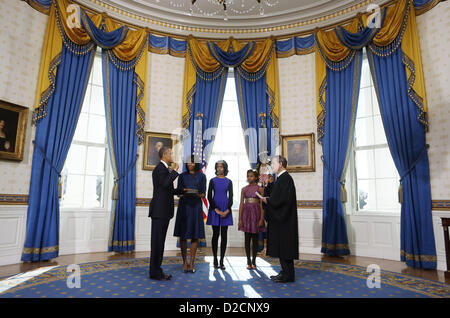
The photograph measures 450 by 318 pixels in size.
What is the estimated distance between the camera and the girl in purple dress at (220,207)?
14.6 feet

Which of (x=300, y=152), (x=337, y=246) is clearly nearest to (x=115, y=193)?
(x=300, y=152)

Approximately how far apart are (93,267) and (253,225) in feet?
8.05

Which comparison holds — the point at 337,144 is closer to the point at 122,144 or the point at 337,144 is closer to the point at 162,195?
the point at 162,195

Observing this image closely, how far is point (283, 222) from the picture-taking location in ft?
12.5

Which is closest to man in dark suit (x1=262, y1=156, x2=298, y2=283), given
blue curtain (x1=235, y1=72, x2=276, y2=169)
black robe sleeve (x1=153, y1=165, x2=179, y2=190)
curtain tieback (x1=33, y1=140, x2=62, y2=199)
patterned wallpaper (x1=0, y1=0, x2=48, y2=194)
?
black robe sleeve (x1=153, y1=165, x2=179, y2=190)

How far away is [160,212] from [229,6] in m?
5.24

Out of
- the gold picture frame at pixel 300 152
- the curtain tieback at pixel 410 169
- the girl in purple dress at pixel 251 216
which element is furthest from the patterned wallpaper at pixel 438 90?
the girl in purple dress at pixel 251 216

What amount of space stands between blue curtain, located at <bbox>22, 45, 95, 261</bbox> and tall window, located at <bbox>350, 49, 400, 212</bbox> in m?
5.67

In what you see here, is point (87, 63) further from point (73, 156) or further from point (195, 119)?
point (195, 119)

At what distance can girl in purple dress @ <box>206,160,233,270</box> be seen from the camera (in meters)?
4.45

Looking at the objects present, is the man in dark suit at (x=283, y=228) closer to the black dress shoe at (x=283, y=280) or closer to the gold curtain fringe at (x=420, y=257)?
the black dress shoe at (x=283, y=280)

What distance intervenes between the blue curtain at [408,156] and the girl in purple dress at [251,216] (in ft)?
8.41

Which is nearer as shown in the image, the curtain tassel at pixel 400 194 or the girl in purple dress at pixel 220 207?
the girl in purple dress at pixel 220 207

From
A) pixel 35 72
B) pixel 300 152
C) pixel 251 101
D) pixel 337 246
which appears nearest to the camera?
pixel 35 72
